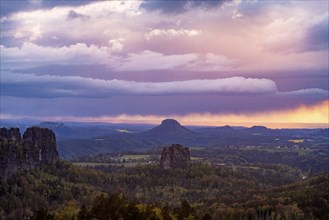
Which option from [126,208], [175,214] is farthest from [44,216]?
[175,214]

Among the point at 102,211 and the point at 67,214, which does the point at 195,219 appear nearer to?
the point at 102,211

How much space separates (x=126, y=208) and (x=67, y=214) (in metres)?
21.4

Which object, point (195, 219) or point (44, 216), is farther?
point (195, 219)

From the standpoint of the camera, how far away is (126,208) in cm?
18400

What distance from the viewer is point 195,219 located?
186 metres

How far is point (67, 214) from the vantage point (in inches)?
7387

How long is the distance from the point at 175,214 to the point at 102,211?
2963 centimetres

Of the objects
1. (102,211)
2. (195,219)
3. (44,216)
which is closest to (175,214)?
(195,219)

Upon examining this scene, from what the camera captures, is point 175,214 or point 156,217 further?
point 175,214

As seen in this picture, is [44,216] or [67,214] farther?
[67,214]

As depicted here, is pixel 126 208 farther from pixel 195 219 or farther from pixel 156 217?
pixel 195 219

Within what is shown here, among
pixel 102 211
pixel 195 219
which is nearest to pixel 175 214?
pixel 195 219

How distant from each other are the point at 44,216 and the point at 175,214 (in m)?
48.4

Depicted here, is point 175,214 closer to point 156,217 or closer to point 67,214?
point 156,217
